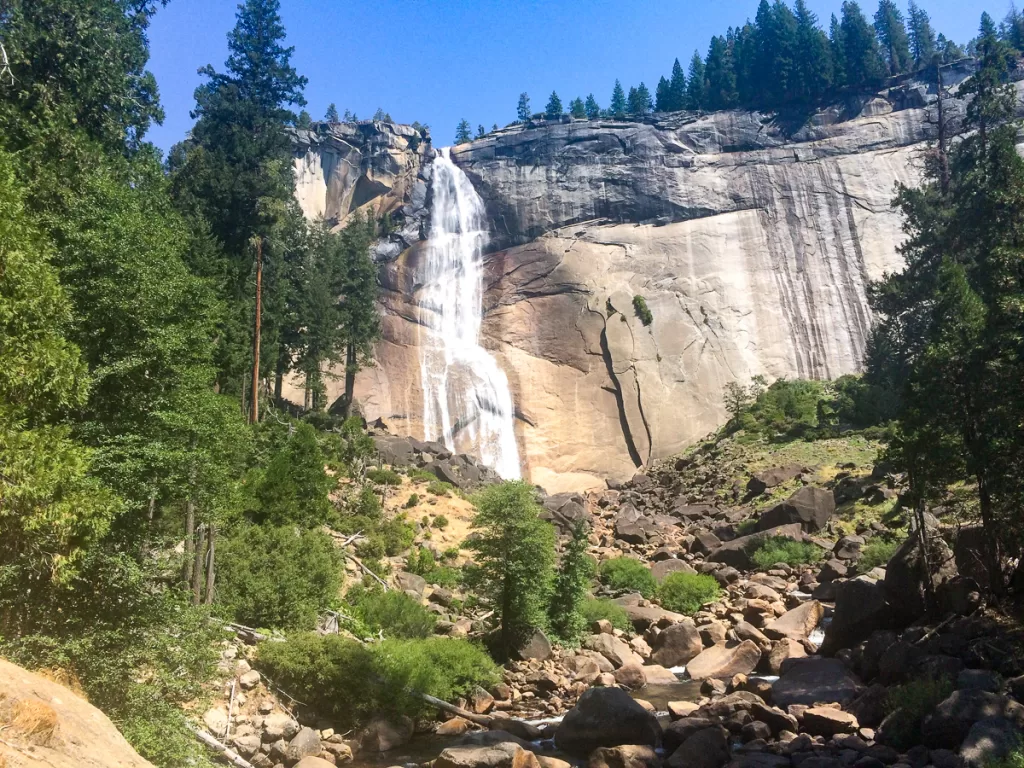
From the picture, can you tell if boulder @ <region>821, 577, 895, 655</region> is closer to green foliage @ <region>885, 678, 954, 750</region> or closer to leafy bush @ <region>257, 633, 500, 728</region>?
green foliage @ <region>885, 678, 954, 750</region>

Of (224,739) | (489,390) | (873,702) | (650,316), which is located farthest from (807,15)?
(224,739)

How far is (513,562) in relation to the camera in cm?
2105

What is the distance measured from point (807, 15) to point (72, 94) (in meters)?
66.4

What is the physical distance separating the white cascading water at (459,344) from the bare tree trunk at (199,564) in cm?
3072

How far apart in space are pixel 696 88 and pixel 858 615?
66.2m

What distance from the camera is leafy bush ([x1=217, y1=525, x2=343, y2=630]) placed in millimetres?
17812

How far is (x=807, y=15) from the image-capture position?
6888 cm

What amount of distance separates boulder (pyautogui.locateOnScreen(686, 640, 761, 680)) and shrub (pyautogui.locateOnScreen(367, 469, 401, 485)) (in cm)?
1804

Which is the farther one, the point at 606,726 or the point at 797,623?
the point at 797,623

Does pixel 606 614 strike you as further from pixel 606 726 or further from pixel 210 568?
pixel 210 568

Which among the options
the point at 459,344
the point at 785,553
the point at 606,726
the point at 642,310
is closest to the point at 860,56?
the point at 642,310

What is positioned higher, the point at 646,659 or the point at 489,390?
the point at 489,390

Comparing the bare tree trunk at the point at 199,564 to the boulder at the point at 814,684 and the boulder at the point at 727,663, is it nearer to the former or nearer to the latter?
the boulder at the point at 727,663

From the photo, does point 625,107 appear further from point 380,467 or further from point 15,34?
point 15,34
